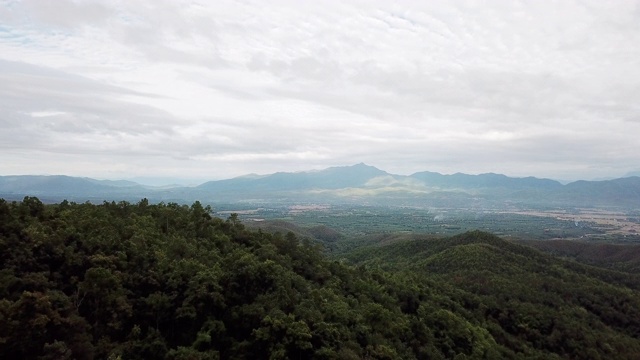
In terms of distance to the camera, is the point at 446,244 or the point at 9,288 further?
the point at 446,244

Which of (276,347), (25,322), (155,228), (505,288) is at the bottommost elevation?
(505,288)

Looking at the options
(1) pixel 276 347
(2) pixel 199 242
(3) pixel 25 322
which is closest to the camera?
(3) pixel 25 322

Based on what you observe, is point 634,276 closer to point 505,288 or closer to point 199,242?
point 505,288

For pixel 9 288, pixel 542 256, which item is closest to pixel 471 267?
pixel 542 256

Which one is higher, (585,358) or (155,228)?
(155,228)

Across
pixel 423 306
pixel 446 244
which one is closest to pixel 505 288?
pixel 423 306

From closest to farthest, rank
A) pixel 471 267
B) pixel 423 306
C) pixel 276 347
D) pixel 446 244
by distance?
pixel 276 347, pixel 423 306, pixel 471 267, pixel 446 244
